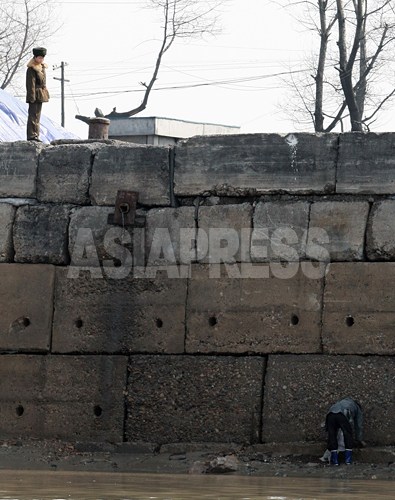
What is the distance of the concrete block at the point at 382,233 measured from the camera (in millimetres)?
9594

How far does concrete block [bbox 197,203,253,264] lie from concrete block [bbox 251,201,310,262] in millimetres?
73

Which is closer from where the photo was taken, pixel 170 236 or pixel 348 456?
pixel 348 456

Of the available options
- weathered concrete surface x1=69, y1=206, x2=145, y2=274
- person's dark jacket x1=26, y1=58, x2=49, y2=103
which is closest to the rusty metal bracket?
weathered concrete surface x1=69, y1=206, x2=145, y2=274

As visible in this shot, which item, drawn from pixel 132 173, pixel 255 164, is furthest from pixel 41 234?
pixel 255 164

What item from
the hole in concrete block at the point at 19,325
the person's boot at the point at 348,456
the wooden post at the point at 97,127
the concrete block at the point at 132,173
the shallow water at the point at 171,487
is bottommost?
the shallow water at the point at 171,487

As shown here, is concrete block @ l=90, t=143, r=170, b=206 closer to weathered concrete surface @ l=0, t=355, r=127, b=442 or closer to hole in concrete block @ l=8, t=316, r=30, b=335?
hole in concrete block @ l=8, t=316, r=30, b=335

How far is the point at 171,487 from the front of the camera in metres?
8.15

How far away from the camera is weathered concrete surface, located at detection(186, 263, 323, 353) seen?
971 cm

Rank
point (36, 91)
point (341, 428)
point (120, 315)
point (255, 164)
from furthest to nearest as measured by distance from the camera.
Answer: point (36, 91), point (120, 315), point (255, 164), point (341, 428)

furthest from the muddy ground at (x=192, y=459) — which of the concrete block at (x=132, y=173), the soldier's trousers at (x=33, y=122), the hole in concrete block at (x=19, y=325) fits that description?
the soldier's trousers at (x=33, y=122)

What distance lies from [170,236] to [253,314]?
3.02 feet

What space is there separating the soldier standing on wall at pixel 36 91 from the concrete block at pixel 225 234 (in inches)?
87.4

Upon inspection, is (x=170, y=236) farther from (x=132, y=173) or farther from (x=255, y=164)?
(x=255, y=164)

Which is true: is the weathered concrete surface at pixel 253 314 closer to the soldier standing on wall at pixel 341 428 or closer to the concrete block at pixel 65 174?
the soldier standing on wall at pixel 341 428
